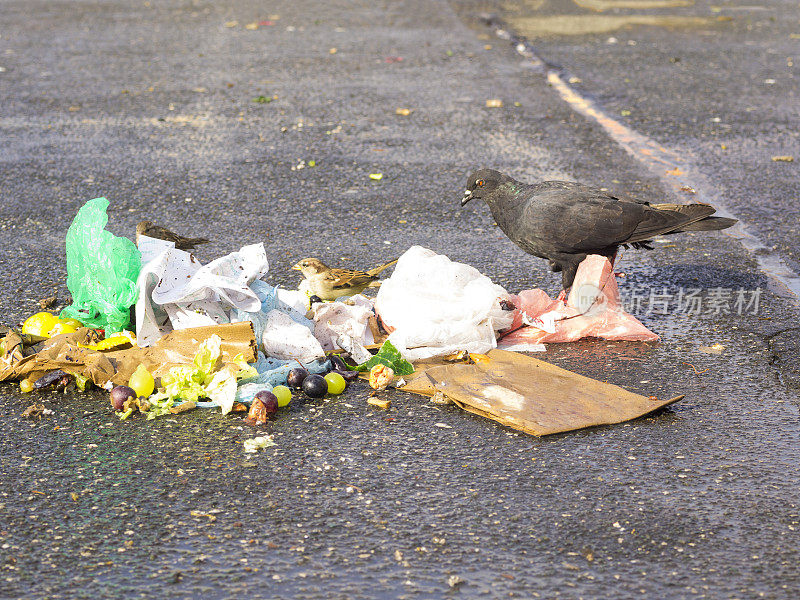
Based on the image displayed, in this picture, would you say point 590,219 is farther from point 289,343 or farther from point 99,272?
point 99,272

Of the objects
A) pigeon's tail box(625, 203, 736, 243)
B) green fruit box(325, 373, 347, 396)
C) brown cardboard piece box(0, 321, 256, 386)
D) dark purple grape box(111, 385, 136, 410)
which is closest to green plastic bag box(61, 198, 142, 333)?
brown cardboard piece box(0, 321, 256, 386)

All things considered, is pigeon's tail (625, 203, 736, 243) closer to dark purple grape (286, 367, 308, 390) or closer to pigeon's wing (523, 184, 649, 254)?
pigeon's wing (523, 184, 649, 254)

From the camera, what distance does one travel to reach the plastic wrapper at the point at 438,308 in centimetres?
422

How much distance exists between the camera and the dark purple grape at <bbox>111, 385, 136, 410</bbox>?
143 inches

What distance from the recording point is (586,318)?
4.40 metres

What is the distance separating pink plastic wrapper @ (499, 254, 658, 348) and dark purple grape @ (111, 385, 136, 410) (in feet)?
5.71

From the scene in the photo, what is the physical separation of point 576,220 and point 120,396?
224cm

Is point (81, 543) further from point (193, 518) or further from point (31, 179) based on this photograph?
point (31, 179)

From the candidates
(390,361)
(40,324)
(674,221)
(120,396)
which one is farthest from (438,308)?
(40,324)

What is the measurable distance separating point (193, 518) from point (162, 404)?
0.81m

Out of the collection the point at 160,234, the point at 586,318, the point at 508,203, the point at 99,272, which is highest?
the point at 508,203

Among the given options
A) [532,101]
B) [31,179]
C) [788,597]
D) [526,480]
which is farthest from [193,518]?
[532,101]

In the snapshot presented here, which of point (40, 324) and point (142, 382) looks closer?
point (142, 382)

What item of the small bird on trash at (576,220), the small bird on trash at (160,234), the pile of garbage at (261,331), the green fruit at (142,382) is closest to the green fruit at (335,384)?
the pile of garbage at (261,331)
